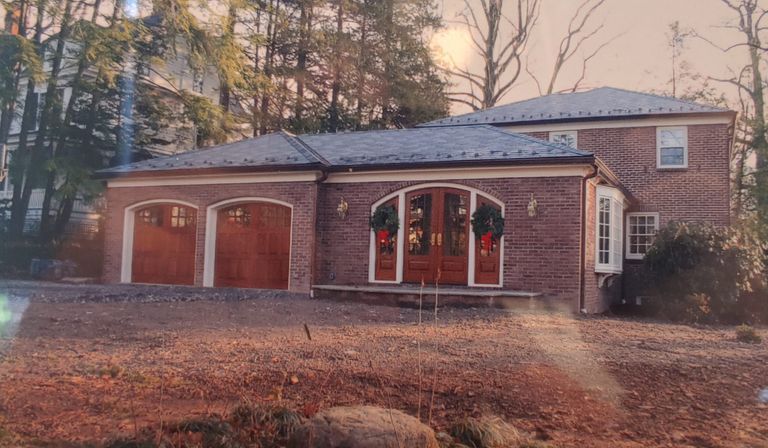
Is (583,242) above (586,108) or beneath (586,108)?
beneath

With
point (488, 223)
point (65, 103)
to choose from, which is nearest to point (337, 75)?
point (65, 103)

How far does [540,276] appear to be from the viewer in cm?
1242

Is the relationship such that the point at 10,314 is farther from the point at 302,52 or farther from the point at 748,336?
the point at 302,52

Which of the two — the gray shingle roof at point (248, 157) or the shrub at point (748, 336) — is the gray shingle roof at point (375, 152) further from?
the shrub at point (748, 336)

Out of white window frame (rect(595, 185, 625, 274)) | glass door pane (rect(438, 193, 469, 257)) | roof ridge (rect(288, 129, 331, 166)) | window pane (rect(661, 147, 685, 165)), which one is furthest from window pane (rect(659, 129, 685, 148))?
roof ridge (rect(288, 129, 331, 166))

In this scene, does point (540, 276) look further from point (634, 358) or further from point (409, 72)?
point (409, 72)

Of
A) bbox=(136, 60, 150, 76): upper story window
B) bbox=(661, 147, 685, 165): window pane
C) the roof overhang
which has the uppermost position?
bbox=(136, 60, 150, 76): upper story window

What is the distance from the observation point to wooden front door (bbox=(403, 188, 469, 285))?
13.1m

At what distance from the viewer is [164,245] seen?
15.6 meters

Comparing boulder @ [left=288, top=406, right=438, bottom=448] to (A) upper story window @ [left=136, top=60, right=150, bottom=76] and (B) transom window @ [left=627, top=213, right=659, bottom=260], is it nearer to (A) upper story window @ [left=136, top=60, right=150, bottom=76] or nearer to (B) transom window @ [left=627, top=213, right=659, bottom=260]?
(B) transom window @ [left=627, top=213, right=659, bottom=260]

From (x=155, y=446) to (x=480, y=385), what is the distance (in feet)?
9.00

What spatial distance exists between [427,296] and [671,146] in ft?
33.4

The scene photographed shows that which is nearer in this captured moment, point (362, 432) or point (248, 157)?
point (362, 432)

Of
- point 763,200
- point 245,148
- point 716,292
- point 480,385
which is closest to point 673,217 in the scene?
point 716,292
